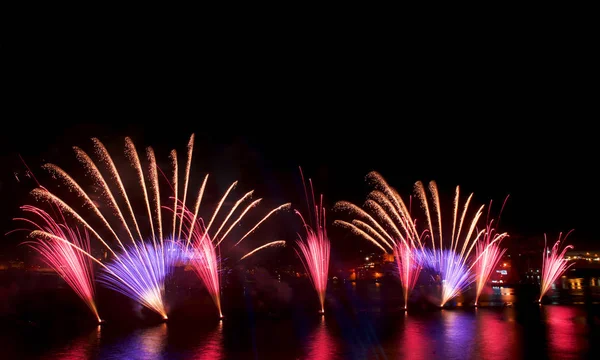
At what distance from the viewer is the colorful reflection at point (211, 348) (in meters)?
13.0

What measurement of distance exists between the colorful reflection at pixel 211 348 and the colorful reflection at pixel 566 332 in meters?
8.21

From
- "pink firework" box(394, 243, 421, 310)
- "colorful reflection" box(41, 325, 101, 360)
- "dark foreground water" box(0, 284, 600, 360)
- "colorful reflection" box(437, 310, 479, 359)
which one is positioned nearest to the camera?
"colorful reflection" box(437, 310, 479, 359)

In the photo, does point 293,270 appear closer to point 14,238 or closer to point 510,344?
point 14,238

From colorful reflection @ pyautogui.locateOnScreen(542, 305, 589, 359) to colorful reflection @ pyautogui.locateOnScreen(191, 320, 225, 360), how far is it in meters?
8.21

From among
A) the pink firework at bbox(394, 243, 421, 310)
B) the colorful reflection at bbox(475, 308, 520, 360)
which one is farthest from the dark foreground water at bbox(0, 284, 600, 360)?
the pink firework at bbox(394, 243, 421, 310)

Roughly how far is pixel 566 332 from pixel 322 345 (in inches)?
313

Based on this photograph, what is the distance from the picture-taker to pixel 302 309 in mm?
23797

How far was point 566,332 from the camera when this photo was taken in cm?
1634

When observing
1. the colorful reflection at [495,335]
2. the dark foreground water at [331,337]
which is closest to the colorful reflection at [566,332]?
the dark foreground water at [331,337]

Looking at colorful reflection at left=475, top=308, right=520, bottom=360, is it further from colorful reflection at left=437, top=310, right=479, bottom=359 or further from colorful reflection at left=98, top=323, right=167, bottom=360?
colorful reflection at left=98, top=323, right=167, bottom=360

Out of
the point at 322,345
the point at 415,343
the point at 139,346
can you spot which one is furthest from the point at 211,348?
the point at 415,343

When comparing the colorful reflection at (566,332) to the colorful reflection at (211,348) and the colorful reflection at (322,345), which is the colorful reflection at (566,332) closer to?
the colorful reflection at (322,345)

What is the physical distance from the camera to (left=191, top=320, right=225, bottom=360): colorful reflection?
42.7ft

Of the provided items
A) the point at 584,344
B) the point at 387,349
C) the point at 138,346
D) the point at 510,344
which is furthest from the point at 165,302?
the point at 584,344
